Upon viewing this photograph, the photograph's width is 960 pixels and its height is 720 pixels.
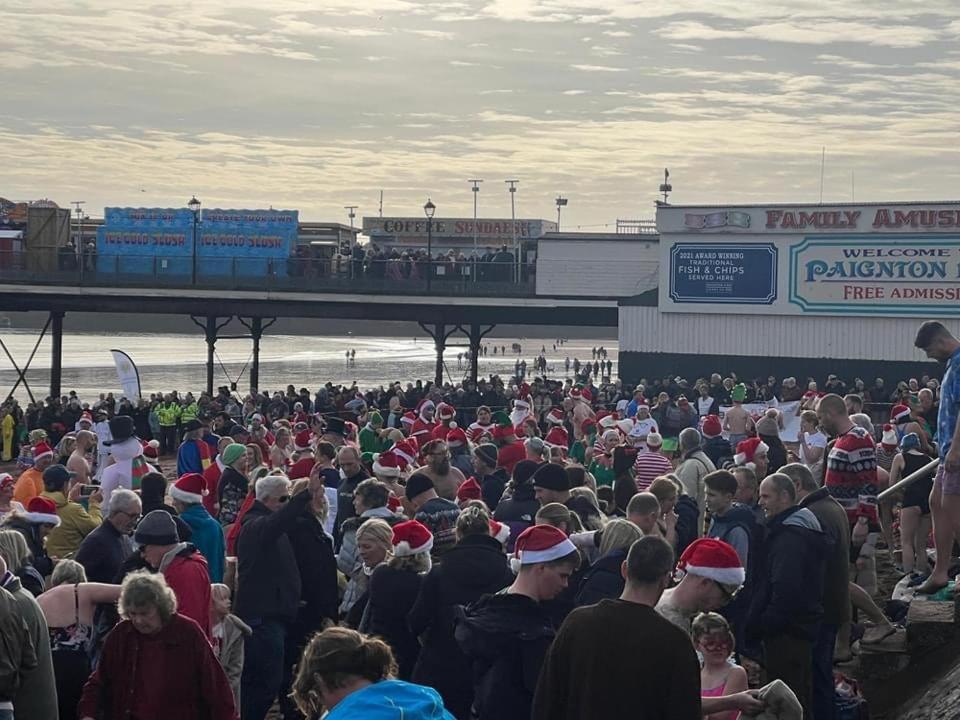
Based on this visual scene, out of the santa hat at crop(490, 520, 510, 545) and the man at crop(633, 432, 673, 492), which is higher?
the santa hat at crop(490, 520, 510, 545)

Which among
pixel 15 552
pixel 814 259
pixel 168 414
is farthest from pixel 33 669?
pixel 814 259

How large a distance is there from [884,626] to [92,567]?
16.7ft

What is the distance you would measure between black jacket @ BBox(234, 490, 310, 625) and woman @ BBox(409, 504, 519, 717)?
1465 millimetres

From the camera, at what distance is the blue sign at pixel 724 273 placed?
1330 inches

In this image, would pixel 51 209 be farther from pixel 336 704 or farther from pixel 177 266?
pixel 336 704

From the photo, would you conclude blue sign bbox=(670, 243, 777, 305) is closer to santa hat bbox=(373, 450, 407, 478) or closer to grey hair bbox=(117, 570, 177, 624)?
santa hat bbox=(373, 450, 407, 478)

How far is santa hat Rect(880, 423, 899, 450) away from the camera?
14727 millimetres

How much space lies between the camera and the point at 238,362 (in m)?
96.1

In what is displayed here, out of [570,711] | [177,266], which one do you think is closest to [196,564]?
[570,711]

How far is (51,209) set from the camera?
132ft

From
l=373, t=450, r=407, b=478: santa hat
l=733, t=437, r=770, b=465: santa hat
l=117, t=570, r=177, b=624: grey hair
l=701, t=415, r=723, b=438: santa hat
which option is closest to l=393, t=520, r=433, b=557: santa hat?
l=117, t=570, r=177, b=624: grey hair

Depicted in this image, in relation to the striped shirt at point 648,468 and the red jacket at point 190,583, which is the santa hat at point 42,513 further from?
the striped shirt at point 648,468

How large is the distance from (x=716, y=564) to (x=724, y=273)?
1145 inches

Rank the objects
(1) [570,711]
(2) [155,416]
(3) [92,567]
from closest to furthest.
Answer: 1. (1) [570,711]
2. (3) [92,567]
3. (2) [155,416]
